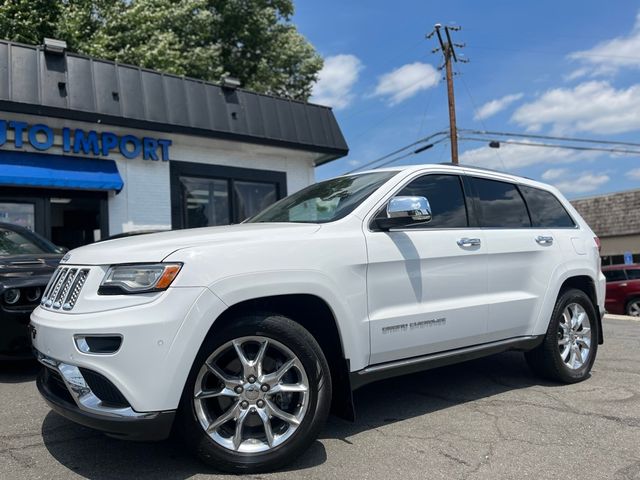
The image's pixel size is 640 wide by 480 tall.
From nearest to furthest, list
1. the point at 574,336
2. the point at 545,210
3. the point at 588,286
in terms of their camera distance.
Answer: the point at 574,336 < the point at 545,210 < the point at 588,286

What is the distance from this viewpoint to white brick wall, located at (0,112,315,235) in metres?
9.98

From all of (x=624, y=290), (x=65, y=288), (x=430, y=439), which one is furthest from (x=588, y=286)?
(x=624, y=290)

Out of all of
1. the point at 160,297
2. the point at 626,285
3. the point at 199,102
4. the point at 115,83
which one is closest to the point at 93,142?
the point at 115,83

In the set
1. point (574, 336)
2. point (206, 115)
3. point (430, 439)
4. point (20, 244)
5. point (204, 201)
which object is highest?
point (206, 115)

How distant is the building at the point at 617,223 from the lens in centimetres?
2814

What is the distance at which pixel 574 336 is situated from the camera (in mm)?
4793

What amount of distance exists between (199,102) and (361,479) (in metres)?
9.55

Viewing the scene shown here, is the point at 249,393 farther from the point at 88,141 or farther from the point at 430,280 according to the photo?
the point at 88,141

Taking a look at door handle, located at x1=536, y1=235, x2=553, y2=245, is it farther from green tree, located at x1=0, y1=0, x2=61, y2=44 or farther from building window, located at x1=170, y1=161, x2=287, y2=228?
green tree, located at x1=0, y1=0, x2=61, y2=44

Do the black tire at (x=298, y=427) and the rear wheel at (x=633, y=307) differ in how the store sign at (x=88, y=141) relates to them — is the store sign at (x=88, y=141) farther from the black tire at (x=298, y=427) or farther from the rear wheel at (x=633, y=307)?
the rear wheel at (x=633, y=307)

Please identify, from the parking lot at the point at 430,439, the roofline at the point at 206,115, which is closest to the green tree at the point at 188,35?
the roofline at the point at 206,115

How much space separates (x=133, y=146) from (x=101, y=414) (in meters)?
8.68

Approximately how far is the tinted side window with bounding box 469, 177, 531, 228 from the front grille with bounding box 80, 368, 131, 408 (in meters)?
2.90

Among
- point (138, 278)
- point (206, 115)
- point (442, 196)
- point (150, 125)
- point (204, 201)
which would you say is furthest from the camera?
point (204, 201)
